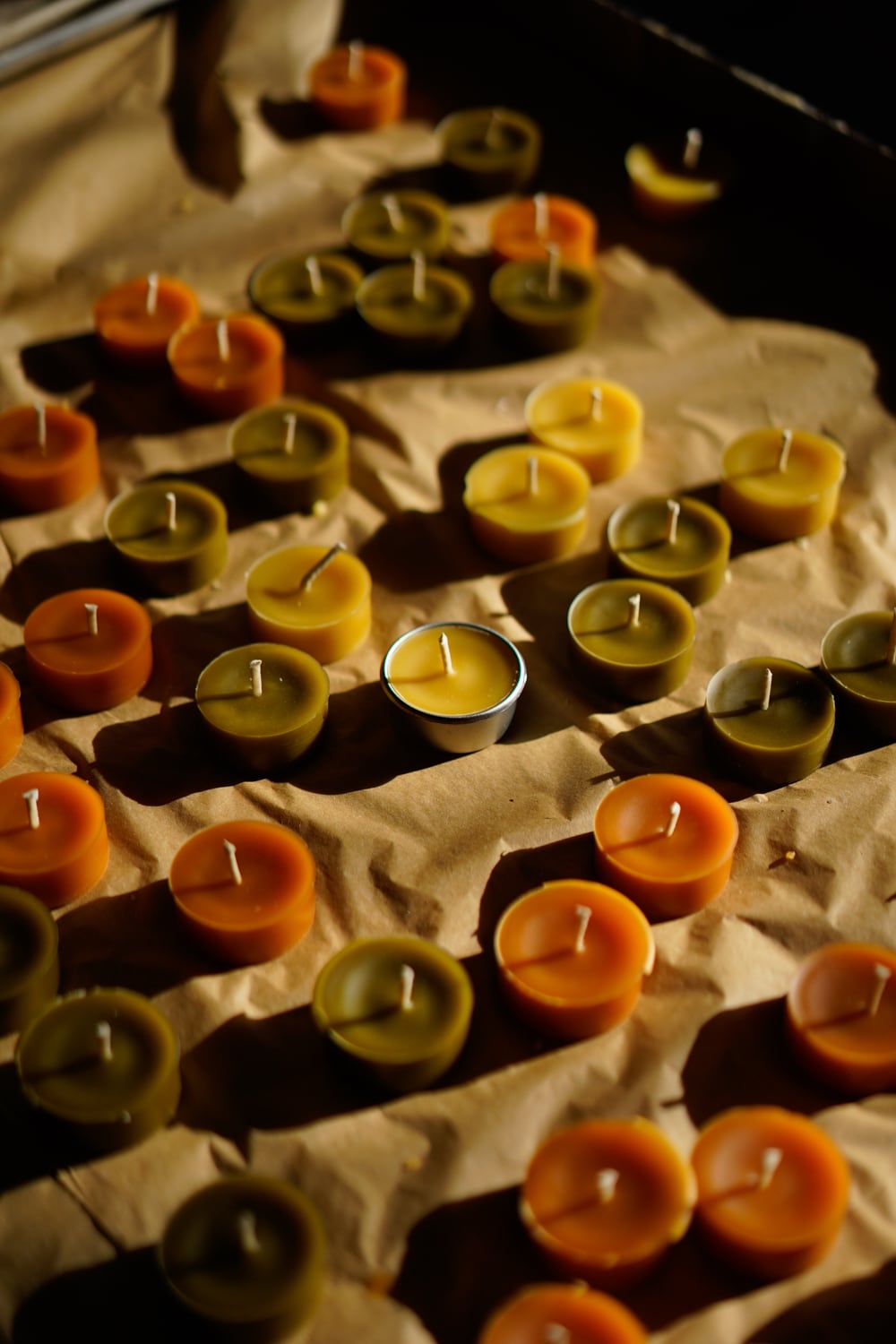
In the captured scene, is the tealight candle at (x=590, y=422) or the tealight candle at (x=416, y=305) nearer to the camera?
the tealight candle at (x=590, y=422)

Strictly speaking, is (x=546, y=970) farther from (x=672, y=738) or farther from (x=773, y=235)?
(x=773, y=235)

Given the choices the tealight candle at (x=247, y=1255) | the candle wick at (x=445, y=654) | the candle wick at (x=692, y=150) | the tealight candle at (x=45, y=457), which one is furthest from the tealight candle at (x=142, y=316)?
the tealight candle at (x=247, y=1255)

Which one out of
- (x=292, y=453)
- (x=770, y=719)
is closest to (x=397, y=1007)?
(x=770, y=719)

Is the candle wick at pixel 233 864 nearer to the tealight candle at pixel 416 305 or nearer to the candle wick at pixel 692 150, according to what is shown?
the tealight candle at pixel 416 305

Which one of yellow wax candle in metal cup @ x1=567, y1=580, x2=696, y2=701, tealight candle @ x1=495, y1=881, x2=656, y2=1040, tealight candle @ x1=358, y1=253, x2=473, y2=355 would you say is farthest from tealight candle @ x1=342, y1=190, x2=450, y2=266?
tealight candle @ x1=495, y1=881, x2=656, y2=1040

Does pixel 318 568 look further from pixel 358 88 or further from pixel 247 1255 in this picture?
pixel 358 88

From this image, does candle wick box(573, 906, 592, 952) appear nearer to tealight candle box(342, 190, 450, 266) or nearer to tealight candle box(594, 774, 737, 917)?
tealight candle box(594, 774, 737, 917)
